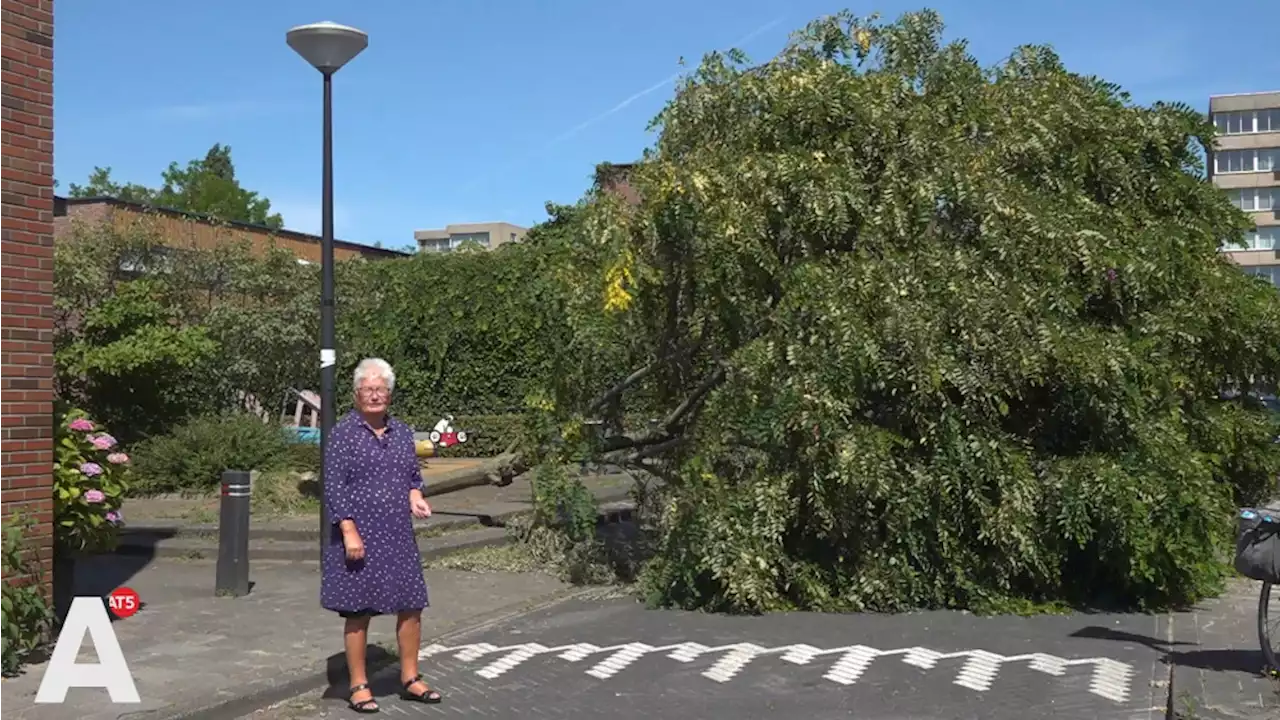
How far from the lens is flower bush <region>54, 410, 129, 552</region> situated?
832cm

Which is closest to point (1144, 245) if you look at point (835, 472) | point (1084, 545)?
point (1084, 545)

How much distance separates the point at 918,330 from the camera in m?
8.71

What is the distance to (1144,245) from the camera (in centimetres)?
980

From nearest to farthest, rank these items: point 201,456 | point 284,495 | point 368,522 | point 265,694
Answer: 1. point 368,522
2. point 265,694
3. point 284,495
4. point 201,456

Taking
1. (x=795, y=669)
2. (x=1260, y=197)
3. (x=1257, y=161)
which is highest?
(x=1257, y=161)

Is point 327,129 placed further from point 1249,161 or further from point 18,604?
point 1249,161

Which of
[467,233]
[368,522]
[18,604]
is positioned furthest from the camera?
[467,233]

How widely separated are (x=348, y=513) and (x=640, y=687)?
198cm

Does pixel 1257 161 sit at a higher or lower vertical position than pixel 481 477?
higher

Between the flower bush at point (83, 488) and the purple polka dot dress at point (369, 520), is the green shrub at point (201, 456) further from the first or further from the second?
the purple polka dot dress at point (369, 520)

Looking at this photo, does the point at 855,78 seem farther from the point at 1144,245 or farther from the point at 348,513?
the point at 348,513

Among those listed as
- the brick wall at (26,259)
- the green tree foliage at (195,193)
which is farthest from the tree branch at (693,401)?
the green tree foliage at (195,193)

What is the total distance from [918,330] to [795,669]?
257 cm

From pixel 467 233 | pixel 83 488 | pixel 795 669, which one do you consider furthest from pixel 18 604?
pixel 467 233
